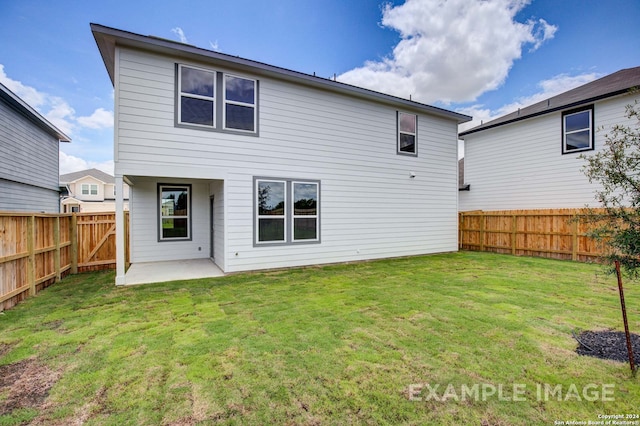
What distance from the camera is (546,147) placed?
37.4ft

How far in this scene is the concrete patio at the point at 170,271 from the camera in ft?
22.5

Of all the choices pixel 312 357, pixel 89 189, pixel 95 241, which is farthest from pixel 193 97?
pixel 89 189

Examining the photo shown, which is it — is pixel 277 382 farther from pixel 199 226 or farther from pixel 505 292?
pixel 199 226

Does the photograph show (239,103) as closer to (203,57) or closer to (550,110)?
(203,57)

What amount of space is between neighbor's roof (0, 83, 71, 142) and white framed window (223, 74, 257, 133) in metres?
7.17

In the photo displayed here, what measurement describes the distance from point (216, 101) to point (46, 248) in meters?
4.93

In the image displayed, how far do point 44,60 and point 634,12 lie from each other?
2370 cm

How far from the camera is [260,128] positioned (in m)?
7.69

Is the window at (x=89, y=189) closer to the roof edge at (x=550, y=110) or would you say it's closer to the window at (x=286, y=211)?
the window at (x=286, y=211)

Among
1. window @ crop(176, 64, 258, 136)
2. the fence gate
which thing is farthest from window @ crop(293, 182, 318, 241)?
the fence gate

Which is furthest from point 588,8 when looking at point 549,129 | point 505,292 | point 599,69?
point 505,292

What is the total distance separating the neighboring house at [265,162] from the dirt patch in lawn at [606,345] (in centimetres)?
595

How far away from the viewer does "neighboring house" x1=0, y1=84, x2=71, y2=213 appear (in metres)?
9.38

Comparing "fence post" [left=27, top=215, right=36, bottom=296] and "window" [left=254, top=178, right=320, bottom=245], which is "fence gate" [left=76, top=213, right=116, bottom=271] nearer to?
"fence post" [left=27, top=215, right=36, bottom=296]
